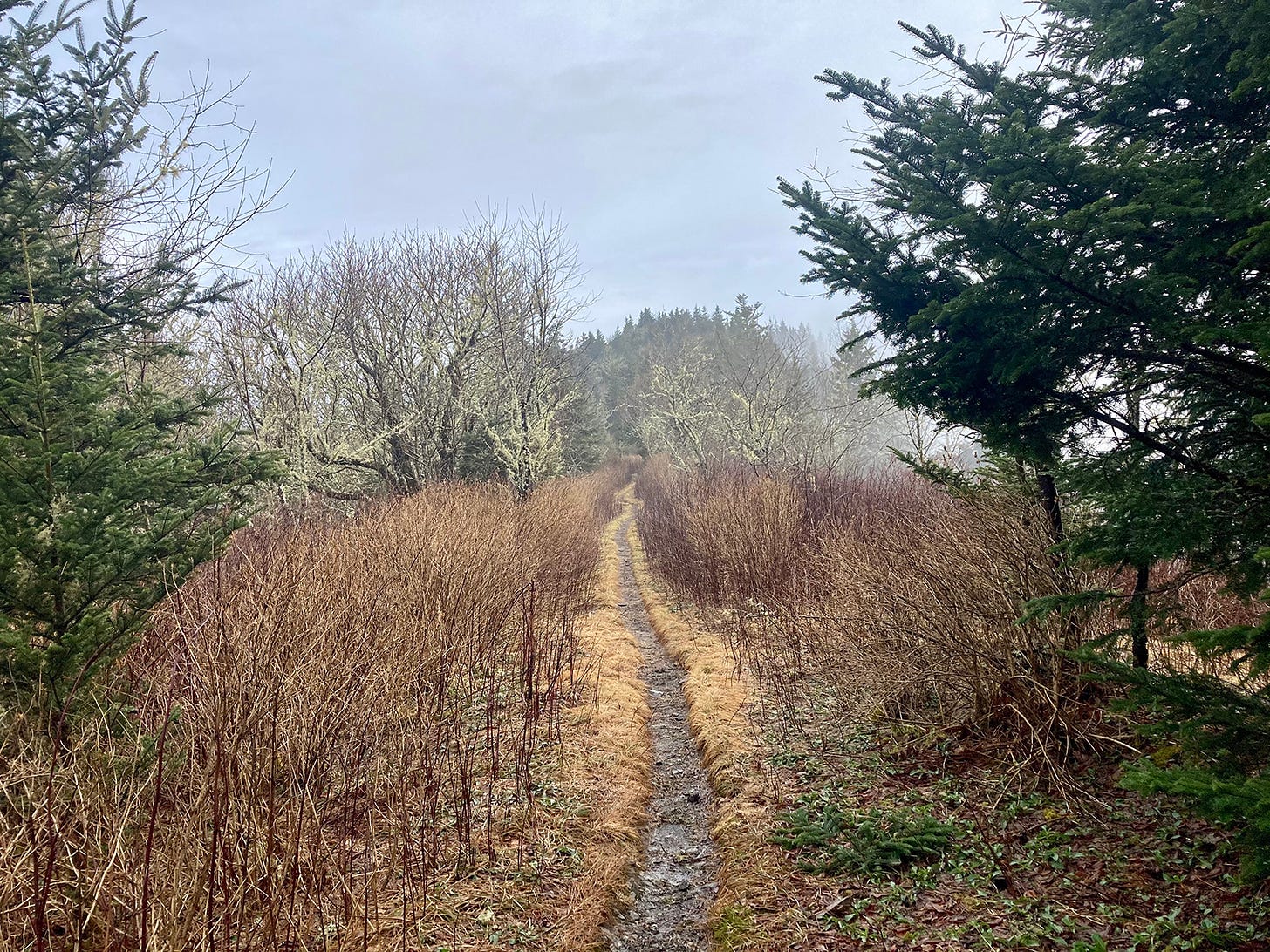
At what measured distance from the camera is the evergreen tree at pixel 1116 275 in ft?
8.32

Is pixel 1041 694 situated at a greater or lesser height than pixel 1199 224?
lesser

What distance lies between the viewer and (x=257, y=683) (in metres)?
3.04

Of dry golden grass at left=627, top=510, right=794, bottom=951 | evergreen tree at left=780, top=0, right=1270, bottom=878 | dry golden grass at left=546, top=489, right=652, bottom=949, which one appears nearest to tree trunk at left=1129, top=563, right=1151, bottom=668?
evergreen tree at left=780, top=0, right=1270, bottom=878

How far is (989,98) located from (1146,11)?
665 mm

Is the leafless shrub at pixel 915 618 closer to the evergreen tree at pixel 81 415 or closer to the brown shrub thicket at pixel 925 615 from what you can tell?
the brown shrub thicket at pixel 925 615

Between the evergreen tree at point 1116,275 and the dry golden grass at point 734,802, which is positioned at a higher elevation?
the evergreen tree at point 1116,275

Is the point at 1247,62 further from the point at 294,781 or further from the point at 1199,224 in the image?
the point at 294,781

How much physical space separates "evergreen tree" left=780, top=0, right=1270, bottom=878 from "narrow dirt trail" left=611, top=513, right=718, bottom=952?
2.65 m

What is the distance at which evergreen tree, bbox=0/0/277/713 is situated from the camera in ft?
9.80

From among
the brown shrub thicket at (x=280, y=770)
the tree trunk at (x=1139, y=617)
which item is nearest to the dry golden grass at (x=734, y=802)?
the brown shrub thicket at (x=280, y=770)

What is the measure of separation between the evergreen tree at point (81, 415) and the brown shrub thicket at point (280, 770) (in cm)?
36

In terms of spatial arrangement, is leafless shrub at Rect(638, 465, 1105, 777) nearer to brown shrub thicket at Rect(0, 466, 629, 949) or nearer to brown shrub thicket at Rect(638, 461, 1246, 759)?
brown shrub thicket at Rect(638, 461, 1246, 759)

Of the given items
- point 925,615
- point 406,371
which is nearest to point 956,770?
Result: point 925,615

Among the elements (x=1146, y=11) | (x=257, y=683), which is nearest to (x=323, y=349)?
(x=257, y=683)
